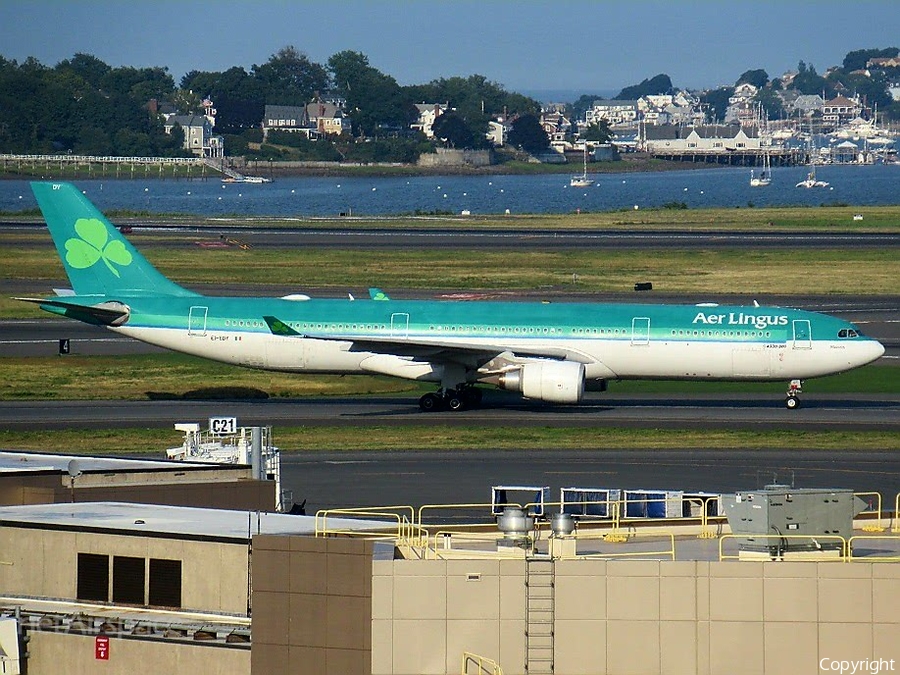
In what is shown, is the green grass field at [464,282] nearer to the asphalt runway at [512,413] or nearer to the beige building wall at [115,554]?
the asphalt runway at [512,413]

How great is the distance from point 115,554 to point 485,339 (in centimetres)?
3676

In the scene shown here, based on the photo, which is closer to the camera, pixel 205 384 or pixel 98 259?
pixel 98 259

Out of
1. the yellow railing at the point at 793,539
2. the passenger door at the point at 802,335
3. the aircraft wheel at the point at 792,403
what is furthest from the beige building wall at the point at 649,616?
the aircraft wheel at the point at 792,403

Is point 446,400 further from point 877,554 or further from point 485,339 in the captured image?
point 877,554

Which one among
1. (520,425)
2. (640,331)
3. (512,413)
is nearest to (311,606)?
(520,425)

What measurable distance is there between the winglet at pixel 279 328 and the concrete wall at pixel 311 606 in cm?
3742

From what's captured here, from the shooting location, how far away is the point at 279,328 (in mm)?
62125

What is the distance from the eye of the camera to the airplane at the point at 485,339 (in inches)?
2468

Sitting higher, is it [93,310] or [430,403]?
[93,310]

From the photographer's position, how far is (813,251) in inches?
5010

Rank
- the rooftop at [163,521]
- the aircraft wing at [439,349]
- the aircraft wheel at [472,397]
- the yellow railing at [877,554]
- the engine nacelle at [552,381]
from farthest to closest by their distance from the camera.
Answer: the aircraft wheel at [472,397], the aircraft wing at [439,349], the engine nacelle at [552,381], the rooftop at [163,521], the yellow railing at [877,554]

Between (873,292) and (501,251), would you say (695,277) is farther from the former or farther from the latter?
(501,251)

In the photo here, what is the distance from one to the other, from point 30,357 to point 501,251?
198ft

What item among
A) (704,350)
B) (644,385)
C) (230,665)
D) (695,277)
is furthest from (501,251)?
(230,665)
